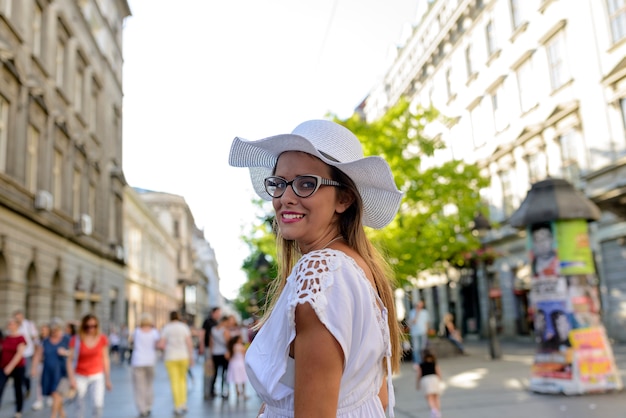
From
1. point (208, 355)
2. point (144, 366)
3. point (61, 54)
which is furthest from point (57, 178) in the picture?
point (144, 366)

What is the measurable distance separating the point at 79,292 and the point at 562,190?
21.1 metres

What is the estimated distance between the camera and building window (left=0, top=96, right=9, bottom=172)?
17.8m

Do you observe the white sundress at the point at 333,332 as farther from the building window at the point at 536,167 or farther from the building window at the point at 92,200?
the building window at the point at 92,200

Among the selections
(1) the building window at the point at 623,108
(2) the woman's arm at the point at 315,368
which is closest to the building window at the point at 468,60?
(1) the building window at the point at 623,108

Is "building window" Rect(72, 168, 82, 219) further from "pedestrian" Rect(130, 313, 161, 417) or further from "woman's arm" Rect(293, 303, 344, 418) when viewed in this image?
"woman's arm" Rect(293, 303, 344, 418)

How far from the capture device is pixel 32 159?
67.6 feet

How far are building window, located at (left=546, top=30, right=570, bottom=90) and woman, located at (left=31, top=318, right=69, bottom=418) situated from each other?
68.2ft

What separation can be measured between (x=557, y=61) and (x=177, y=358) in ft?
67.7

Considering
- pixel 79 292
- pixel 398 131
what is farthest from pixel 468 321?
pixel 79 292

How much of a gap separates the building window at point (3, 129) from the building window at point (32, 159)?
1.87 m

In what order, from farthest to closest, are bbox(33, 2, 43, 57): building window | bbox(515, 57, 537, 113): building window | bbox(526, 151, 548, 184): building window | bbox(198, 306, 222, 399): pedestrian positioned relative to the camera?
bbox(515, 57, 537, 113): building window
bbox(526, 151, 548, 184): building window
bbox(33, 2, 43, 57): building window
bbox(198, 306, 222, 399): pedestrian

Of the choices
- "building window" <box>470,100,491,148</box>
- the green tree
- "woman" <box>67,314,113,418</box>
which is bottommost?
"woman" <box>67,314,113,418</box>

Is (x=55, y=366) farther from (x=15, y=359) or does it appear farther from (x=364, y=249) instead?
(x=364, y=249)

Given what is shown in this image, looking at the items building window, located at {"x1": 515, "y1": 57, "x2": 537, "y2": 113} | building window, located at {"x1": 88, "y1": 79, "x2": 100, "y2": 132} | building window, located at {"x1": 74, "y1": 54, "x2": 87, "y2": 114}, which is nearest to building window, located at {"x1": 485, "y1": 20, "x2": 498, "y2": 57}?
building window, located at {"x1": 515, "y1": 57, "x2": 537, "y2": 113}
